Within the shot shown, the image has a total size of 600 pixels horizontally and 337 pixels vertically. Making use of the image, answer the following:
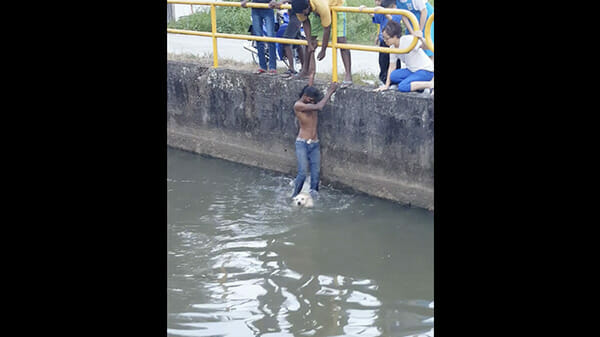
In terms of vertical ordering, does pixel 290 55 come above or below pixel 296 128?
above

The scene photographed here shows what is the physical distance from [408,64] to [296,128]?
1.88 metres

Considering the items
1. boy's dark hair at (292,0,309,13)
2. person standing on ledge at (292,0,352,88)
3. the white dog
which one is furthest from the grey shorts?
the white dog

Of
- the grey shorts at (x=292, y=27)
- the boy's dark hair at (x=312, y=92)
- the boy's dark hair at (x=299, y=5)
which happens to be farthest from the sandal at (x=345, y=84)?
the boy's dark hair at (x=299, y=5)

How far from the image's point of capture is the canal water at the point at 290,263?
20.6ft

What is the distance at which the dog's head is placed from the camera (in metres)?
8.95

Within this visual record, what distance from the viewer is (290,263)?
7465 mm

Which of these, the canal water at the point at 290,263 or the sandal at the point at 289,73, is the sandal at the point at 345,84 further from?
the canal water at the point at 290,263

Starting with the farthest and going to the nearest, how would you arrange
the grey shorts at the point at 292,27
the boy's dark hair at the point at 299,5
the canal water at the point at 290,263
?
the grey shorts at the point at 292,27 → the boy's dark hair at the point at 299,5 → the canal water at the point at 290,263

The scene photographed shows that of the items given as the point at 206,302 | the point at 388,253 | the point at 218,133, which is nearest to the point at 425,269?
the point at 388,253

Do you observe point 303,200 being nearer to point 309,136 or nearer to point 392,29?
point 309,136

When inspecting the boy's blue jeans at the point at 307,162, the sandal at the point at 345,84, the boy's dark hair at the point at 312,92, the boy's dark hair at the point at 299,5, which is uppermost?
the boy's dark hair at the point at 299,5

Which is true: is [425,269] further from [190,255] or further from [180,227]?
[180,227]

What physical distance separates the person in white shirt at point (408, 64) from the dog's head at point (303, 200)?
1526mm

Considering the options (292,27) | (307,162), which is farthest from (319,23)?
(307,162)
